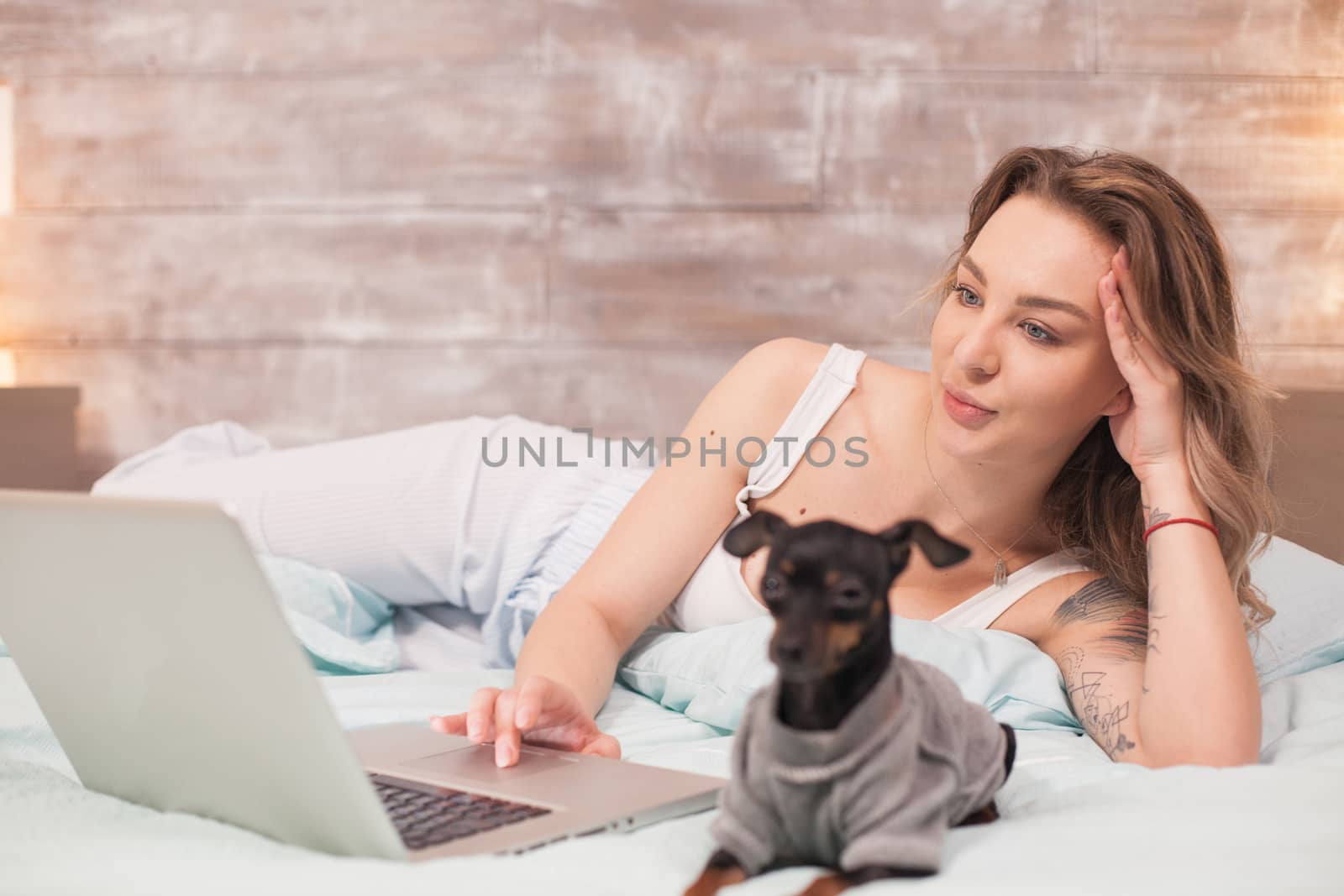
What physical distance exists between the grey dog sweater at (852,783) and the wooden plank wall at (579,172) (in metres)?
1.83

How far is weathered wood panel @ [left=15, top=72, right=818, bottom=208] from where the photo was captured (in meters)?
2.45

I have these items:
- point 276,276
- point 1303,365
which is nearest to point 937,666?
point 1303,365

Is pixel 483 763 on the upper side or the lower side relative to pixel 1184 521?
lower

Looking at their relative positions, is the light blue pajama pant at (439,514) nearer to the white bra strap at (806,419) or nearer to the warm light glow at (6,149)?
the white bra strap at (806,419)

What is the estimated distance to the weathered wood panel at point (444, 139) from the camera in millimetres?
2451

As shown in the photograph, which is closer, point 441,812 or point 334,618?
point 441,812

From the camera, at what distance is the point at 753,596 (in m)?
1.45

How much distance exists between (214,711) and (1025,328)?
0.89 metres

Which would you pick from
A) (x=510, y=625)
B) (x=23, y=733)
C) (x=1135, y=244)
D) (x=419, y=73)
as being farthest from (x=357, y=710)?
(x=419, y=73)

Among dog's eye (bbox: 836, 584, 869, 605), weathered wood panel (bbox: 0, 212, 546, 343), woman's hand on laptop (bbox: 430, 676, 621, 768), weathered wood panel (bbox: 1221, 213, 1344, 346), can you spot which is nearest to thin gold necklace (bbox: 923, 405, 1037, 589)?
woman's hand on laptop (bbox: 430, 676, 621, 768)

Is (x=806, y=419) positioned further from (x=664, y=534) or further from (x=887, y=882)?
(x=887, y=882)

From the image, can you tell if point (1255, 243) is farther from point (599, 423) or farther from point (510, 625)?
point (510, 625)

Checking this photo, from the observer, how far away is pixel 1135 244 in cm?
125

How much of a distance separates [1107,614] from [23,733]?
45.2 inches
